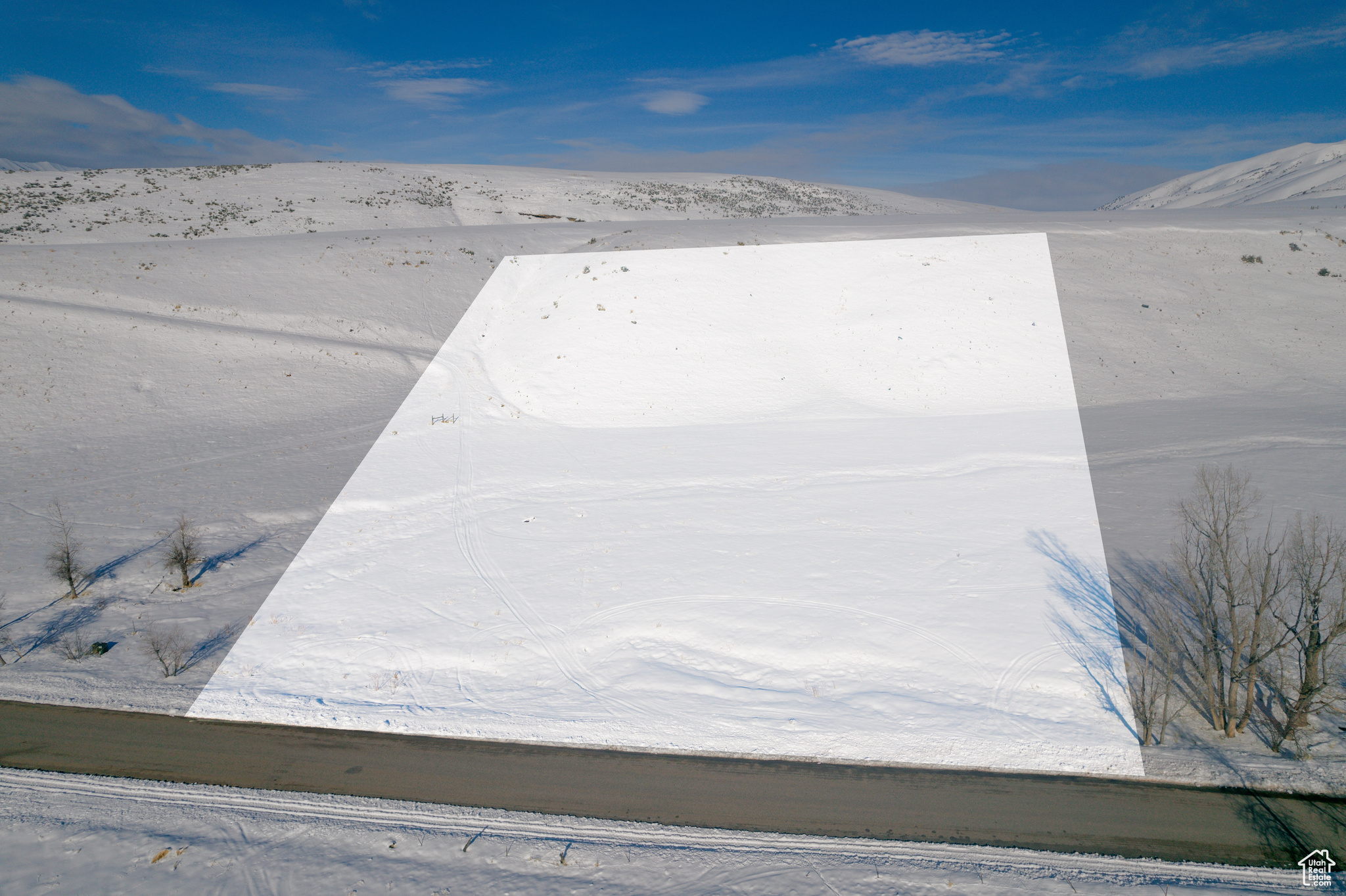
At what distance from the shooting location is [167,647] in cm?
1055

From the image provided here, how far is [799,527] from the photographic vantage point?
1423 cm

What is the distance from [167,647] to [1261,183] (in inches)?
Result: 3320

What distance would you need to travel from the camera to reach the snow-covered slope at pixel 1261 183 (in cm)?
4769

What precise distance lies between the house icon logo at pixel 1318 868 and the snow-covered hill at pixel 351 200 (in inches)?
1727

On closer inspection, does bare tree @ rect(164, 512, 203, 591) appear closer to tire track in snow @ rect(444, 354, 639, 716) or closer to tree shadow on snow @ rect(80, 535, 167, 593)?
tree shadow on snow @ rect(80, 535, 167, 593)

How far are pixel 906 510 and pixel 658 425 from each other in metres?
8.73

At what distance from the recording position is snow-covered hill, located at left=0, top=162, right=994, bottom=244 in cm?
3556

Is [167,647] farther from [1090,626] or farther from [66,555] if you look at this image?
[1090,626]

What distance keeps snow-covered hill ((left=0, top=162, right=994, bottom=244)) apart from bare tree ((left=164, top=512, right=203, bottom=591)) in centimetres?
2837

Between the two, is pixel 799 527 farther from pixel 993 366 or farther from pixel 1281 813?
pixel 993 366

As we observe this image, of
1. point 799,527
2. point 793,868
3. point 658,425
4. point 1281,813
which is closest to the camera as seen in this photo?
point 793,868

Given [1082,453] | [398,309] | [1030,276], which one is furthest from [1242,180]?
[398,309]
